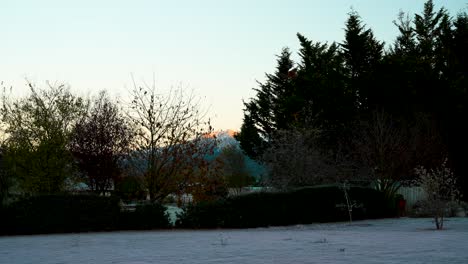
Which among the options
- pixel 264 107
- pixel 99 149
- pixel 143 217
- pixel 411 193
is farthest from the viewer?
pixel 264 107

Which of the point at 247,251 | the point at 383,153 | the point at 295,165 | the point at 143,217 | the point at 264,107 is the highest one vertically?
the point at 264,107

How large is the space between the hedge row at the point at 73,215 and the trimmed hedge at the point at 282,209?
4.87ft

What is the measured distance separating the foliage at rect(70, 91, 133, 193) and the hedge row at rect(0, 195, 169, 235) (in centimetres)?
883

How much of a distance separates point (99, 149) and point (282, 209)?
1313 cm

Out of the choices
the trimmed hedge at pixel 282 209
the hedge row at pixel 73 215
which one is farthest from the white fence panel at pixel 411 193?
the hedge row at pixel 73 215

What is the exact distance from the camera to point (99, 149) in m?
33.5

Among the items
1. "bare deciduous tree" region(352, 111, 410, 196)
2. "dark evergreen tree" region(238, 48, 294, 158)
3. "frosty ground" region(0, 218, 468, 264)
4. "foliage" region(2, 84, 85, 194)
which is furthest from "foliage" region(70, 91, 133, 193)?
"dark evergreen tree" region(238, 48, 294, 158)

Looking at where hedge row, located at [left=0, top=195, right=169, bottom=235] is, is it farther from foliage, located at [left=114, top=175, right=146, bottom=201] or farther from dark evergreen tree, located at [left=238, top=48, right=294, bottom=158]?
dark evergreen tree, located at [left=238, top=48, right=294, bottom=158]

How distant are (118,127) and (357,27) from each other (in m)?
21.2

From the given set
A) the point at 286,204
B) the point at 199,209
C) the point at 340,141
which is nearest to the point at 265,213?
the point at 286,204

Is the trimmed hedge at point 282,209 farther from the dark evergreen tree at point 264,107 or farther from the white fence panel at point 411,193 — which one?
the dark evergreen tree at point 264,107

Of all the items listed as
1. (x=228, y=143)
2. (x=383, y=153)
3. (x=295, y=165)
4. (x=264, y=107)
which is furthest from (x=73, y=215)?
(x=228, y=143)

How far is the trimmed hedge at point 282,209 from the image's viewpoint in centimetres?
2352

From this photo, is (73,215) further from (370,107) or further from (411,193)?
(370,107)
